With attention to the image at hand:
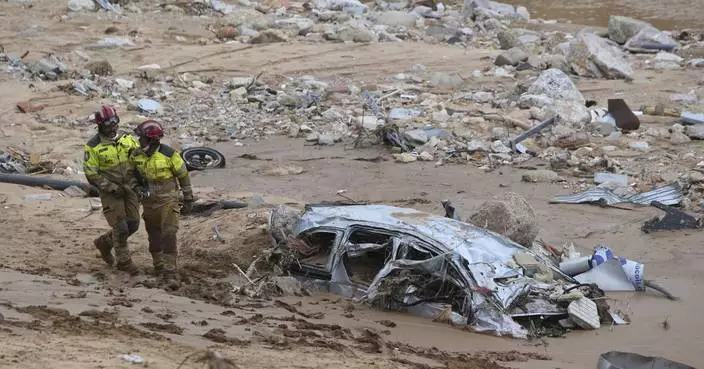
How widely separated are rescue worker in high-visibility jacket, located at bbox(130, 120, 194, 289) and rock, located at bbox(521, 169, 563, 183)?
7056 millimetres

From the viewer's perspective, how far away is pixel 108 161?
10.5 metres

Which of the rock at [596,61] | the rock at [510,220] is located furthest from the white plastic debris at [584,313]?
the rock at [596,61]

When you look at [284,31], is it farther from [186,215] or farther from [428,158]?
[186,215]

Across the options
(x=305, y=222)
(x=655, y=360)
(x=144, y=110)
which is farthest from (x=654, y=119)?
(x=655, y=360)

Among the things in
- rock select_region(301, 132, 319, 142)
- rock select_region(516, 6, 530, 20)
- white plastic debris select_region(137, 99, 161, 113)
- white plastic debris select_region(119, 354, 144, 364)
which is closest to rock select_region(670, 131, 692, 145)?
rock select_region(301, 132, 319, 142)

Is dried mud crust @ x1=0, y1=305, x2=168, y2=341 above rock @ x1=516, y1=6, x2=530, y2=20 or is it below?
above

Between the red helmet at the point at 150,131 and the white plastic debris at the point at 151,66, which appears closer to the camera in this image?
the red helmet at the point at 150,131

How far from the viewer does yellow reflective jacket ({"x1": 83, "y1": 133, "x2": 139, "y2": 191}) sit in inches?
410

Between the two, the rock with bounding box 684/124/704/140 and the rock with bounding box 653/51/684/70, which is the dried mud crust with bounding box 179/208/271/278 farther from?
the rock with bounding box 653/51/684/70

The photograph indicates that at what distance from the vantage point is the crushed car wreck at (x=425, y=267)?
9.36 m

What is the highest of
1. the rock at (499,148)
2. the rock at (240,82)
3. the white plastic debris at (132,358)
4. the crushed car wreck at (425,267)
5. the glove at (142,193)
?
the white plastic debris at (132,358)

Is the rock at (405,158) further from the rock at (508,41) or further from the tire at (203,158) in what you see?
the rock at (508,41)

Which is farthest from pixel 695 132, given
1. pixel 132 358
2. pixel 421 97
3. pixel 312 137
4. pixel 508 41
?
pixel 132 358

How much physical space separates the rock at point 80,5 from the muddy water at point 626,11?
14.4 m
